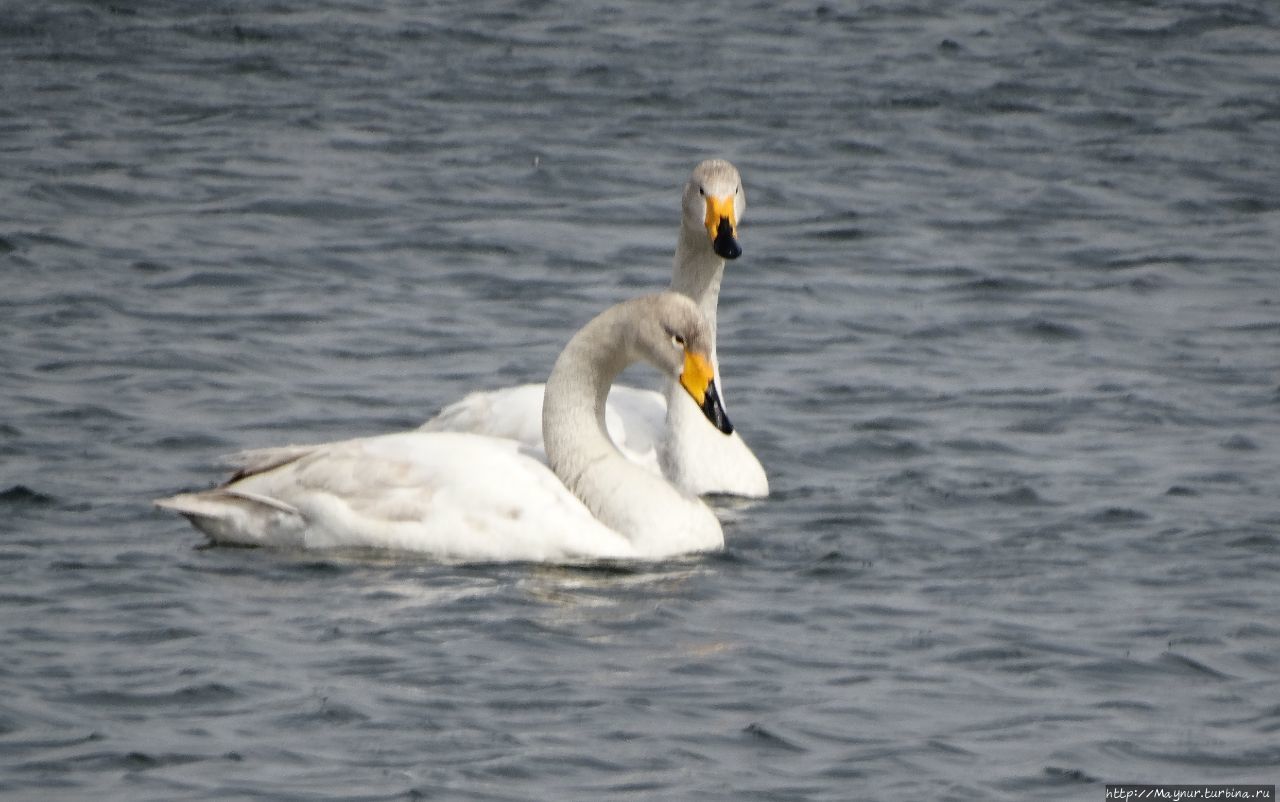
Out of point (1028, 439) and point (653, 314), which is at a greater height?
point (653, 314)

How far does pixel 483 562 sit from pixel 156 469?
212 cm

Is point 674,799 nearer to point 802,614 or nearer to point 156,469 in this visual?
point 802,614

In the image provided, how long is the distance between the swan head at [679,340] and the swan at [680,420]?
1.72ft

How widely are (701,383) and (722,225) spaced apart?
1554 millimetres

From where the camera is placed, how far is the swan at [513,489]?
9516mm

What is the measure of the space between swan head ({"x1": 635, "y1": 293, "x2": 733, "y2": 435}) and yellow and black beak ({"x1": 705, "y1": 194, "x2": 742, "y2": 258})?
1.09m

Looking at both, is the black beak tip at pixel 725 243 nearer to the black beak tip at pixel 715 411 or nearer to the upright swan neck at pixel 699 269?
the upright swan neck at pixel 699 269

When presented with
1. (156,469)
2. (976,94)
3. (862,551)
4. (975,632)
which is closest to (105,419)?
(156,469)

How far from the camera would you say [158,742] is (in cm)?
735

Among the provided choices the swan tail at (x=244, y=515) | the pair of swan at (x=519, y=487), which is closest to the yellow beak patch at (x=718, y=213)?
the pair of swan at (x=519, y=487)

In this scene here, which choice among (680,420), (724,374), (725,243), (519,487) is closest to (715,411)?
(519,487)

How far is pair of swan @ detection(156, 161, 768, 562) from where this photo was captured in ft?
31.2

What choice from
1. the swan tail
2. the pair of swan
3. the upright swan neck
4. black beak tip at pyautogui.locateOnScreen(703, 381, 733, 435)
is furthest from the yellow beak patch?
the swan tail

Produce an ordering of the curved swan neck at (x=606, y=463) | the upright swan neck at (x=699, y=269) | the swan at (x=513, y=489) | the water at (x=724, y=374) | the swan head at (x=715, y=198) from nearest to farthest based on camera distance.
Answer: the water at (x=724, y=374) → the swan at (x=513, y=489) → the curved swan neck at (x=606, y=463) → the swan head at (x=715, y=198) → the upright swan neck at (x=699, y=269)
